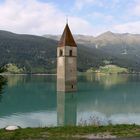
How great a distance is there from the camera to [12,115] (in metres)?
30.2

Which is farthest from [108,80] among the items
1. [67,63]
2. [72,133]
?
[72,133]

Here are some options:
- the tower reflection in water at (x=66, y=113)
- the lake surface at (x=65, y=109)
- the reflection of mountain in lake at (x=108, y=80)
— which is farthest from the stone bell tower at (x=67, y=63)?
the reflection of mountain in lake at (x=108, y=80)

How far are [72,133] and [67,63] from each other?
4418 centimetres

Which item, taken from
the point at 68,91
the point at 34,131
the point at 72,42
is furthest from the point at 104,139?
the point at 72,42

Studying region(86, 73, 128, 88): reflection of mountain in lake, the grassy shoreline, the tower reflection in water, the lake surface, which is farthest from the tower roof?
the grassy shoreline

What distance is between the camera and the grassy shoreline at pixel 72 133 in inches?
496

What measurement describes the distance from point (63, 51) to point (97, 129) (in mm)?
43957

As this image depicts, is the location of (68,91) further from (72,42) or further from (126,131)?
(126,131)

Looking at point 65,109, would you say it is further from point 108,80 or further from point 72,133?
point 108,80

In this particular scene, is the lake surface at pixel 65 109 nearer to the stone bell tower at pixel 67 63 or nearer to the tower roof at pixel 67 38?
the stone bell tower at pixel 67 63

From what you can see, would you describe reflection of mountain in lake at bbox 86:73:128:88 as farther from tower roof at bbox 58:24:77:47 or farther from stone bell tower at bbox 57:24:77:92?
tower roof at bbox 58:24:77:47

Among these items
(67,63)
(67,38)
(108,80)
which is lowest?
(108,80)

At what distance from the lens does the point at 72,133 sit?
43.8 feet

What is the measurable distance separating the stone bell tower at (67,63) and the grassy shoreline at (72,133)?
41.6 m
